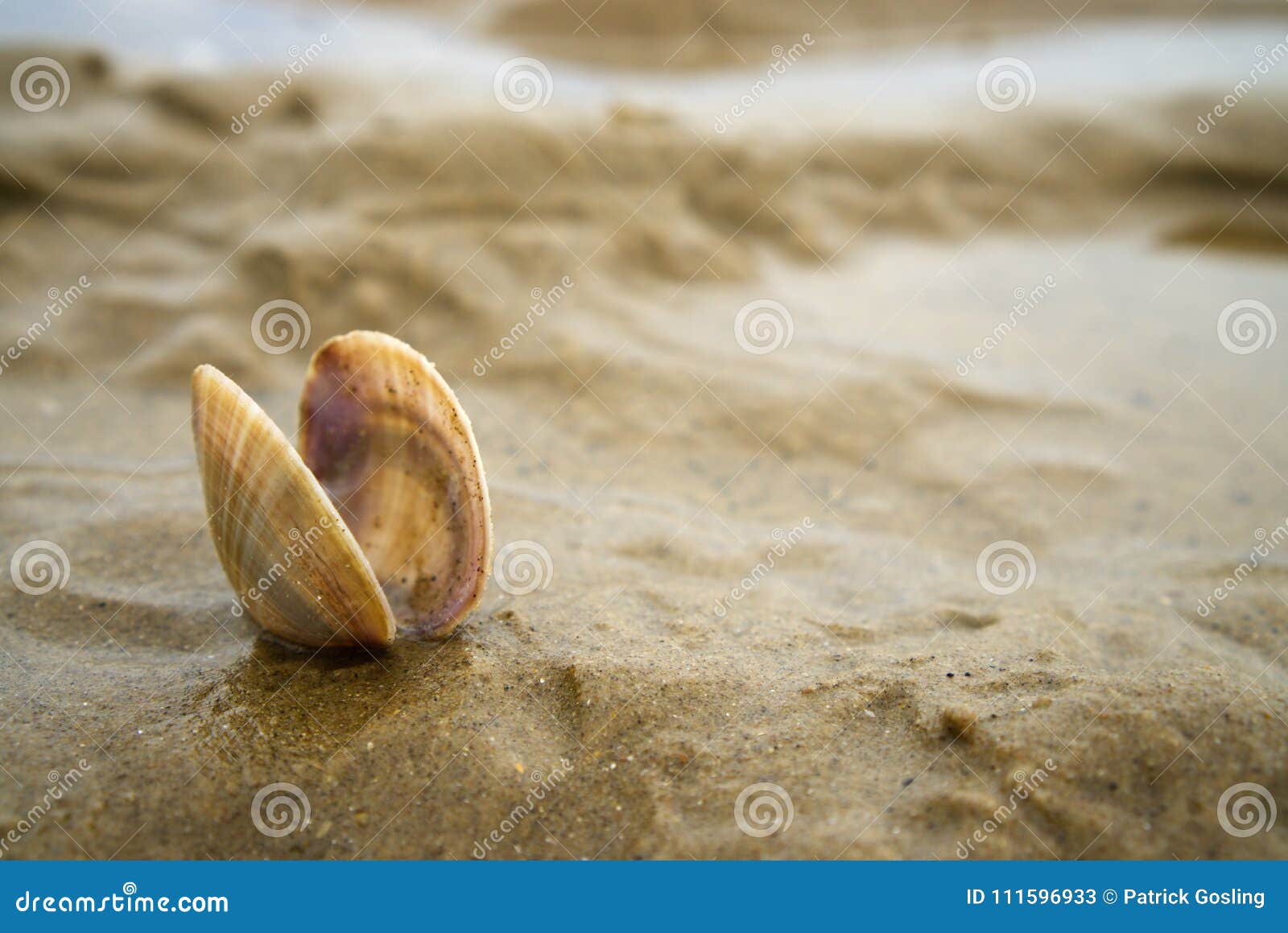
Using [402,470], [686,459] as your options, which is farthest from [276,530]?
[686,459]

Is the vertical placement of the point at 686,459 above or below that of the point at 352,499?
above

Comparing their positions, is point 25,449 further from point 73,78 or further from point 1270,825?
point 1270,825

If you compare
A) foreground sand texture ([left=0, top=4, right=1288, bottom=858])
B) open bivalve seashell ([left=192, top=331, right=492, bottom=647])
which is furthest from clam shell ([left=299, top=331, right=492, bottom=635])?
foreground sand texture ([left=0, top=4, right=1288, bottom=858])

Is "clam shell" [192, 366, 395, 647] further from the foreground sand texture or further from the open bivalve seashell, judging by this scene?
the foreground sand texture

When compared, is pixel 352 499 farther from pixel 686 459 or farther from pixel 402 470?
pixel 686 459

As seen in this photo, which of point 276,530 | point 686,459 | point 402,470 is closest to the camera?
point 276,530

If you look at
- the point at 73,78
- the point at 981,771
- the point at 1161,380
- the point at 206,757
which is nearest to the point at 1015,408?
the point at 1161,380

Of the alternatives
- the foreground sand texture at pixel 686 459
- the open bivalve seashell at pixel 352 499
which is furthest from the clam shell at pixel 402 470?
the foreground sand texture at pixel 686 459
